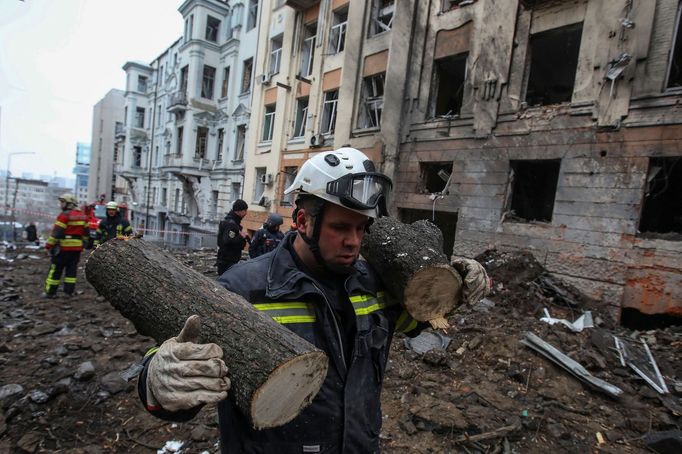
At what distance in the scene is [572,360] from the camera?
4.40m

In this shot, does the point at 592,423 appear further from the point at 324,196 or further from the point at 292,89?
the point at 292,89

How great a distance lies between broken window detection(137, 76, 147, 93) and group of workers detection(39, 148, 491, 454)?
140 ft

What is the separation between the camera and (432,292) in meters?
2.15

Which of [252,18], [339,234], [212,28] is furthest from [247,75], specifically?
[339,234]

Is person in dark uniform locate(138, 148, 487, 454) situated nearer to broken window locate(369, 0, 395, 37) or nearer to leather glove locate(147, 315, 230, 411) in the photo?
leather glove locate(147, 315, 230, 411)

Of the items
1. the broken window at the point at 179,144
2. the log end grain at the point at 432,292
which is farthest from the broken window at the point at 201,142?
the log end grain at the point at 432,292

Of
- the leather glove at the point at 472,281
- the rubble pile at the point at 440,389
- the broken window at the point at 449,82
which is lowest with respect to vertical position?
the rubble pile at the point at 440,389

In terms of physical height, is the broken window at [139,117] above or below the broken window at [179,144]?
above

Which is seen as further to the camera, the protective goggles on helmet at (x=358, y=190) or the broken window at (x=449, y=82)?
the broken window at (x=449, y=82)

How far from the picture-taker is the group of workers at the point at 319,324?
1.18m

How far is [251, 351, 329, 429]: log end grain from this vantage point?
1.24 m

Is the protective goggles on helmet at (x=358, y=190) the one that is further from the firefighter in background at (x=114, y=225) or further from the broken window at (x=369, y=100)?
the broken window at (x=369, y=100)

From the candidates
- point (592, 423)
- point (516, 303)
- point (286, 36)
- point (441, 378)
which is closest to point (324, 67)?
point (286, 36)

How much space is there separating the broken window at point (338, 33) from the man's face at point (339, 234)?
14.3 metres
